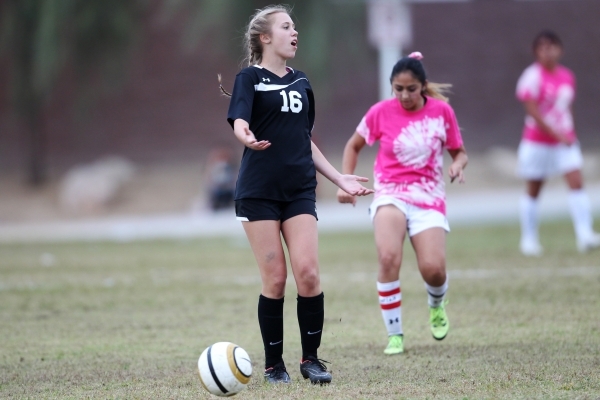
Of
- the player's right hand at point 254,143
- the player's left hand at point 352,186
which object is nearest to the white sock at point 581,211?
the player's left hand at point 352,186

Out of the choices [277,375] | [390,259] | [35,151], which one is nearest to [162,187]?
[35,151]

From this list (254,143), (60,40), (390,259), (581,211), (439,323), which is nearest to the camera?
(254,143)

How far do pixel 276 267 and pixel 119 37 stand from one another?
1762cm

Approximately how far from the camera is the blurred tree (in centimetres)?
2106

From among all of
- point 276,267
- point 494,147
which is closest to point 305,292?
point 276,267

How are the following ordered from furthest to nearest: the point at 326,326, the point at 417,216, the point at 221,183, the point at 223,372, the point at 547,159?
the point at 221,183 → the point at 547,159 → the point at 326,326 → the point at 417,216 → the point at 223,372

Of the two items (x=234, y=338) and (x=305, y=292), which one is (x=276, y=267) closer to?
(x=305, y=292)

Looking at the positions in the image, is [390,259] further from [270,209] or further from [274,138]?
[274,138]

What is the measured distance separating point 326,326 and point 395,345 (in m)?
1.29

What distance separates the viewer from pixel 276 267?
17.1 feet

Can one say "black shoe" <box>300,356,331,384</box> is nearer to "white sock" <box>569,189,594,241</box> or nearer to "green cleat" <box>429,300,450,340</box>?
"green cleat" <box>429,300,450,340</box>

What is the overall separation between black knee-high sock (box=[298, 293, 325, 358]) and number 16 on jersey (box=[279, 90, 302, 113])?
3.49 ft

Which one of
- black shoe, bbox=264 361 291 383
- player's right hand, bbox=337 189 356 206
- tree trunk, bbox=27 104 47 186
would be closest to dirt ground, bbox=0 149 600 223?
tree trunk, bbox=27 104 47 186

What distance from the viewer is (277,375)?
520 centimetres
